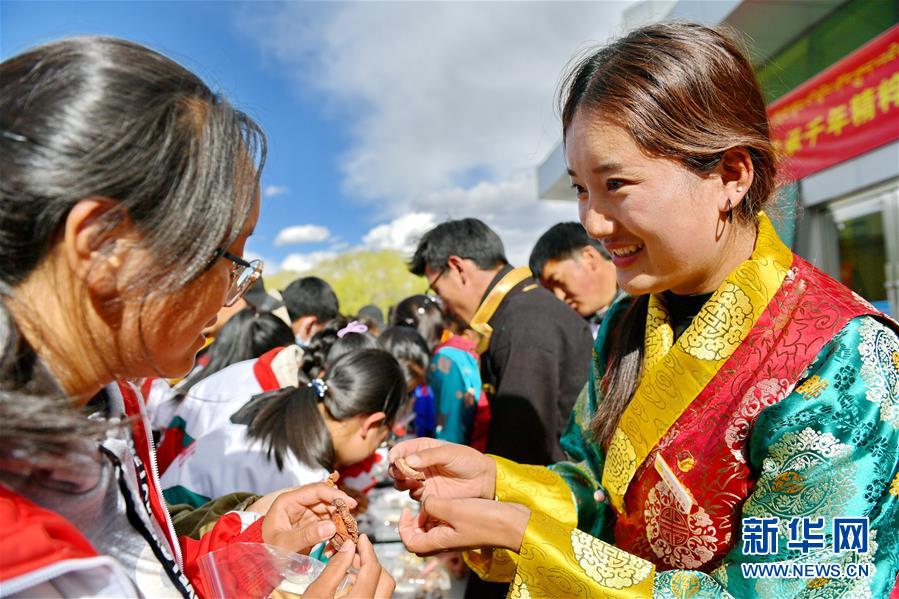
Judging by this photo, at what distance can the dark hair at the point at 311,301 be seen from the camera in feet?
18.7

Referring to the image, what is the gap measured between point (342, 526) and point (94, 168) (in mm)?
926

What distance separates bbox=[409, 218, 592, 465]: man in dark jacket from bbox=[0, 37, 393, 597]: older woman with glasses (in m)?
1.71

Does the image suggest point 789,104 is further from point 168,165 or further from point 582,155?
point 168,165

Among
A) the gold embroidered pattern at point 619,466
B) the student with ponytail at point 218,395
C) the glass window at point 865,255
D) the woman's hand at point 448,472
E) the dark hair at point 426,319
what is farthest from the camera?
the glass window at point 865,255

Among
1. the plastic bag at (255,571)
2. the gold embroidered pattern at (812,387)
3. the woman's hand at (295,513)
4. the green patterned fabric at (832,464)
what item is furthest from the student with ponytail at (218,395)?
the gold embroidered pattern at (812,387)

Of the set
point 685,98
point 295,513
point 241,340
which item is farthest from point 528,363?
point 241,340

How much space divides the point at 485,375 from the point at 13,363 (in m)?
2.66

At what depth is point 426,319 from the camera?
253 inches

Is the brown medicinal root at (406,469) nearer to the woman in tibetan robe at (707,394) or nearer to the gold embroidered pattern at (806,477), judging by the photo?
the woman in tibetan robe at (707,394)

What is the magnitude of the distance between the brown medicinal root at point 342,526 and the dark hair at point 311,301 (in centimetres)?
438

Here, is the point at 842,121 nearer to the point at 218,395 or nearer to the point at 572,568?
the point at 218,395

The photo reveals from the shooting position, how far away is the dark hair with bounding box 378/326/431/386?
479 cm

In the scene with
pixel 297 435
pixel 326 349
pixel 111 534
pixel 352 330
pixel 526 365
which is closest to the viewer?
pixel 111 534

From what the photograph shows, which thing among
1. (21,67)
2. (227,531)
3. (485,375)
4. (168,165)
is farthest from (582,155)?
(485,375)
